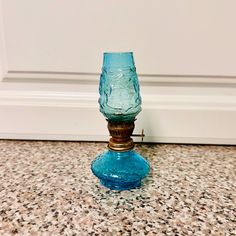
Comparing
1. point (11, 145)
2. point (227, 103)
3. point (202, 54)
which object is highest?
point (202, 54)

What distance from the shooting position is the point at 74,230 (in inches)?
15.0

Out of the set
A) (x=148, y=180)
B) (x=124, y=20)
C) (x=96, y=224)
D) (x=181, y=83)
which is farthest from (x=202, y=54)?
(x=96, y=224)

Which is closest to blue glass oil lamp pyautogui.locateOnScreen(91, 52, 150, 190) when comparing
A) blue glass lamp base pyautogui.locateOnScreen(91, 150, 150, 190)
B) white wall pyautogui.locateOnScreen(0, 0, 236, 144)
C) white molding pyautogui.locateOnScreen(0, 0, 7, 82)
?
blue glass lamp base pyautogui.locateOnScreen(91, 150, 150, 190)

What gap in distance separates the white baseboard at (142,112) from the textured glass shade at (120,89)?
21 centimetres

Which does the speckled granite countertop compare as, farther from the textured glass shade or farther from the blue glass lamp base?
the textured glass shade

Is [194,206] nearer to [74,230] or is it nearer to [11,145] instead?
[74,230]

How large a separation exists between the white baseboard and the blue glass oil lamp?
0.21 metres

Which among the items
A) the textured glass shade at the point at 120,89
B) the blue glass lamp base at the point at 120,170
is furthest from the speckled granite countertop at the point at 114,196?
the textured glass shade at the point at 120,89

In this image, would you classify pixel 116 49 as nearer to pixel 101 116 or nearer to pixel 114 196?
pixel 101 116

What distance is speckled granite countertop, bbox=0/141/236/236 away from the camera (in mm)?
391

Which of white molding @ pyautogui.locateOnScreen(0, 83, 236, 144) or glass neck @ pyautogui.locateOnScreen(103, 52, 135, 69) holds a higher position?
glass neck @ pyautogui.locateOnScreen(103, 52, 135, 69)

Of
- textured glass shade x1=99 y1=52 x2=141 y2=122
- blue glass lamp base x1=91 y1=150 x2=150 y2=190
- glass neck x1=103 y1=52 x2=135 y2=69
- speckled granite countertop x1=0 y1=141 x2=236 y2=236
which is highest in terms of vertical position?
glass neck x1=103 y1=52 x2=135 y2=69

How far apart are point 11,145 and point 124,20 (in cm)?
38

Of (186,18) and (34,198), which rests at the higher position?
(186,18)
